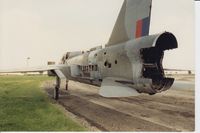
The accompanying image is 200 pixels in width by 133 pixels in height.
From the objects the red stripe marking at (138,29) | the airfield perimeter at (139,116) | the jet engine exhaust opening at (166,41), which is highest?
the red stripe marking at (138,29)

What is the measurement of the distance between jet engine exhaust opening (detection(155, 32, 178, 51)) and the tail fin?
2.61 ft

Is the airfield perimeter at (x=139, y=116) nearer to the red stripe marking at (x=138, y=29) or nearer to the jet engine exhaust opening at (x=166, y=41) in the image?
the jet engine exhaust opening at (x=166, y=41)

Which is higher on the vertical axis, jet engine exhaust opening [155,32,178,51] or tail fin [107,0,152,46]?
tail fin [107,0,152,46]

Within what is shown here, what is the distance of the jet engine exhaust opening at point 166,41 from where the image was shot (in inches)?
319

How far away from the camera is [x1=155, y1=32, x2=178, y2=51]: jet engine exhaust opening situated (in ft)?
26.5

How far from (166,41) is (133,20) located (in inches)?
58.3

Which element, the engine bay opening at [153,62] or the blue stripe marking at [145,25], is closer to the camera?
the engine bay opening at [153,62]

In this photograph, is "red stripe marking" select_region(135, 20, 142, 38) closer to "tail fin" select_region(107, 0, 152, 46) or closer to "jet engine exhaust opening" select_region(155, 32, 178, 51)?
"tail fin" select_region(107, 0, 152, 46)

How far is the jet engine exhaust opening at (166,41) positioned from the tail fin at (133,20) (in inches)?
31.3

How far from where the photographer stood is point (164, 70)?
891 centimetres

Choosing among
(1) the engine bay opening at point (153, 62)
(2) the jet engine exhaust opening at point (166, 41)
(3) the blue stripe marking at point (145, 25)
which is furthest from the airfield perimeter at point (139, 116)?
(3) the blue stripe marking at point (145, 25)

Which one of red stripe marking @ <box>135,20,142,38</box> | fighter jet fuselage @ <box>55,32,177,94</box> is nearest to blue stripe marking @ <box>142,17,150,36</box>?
red stripe marking @ <box>135,20,142,38</box>

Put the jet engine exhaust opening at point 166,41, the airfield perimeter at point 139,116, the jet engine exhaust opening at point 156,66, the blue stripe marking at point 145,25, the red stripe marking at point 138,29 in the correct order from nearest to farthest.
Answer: the jet engine exhaust opening at point 166,41 → the airfield perimeter at point 139,116 → the jet engine exhaust opening at point 156,66 → the blue stripe marking at point 145,25 → the red stripe marking at point 138,29

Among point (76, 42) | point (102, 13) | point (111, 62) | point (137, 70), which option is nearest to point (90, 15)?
point (102, 13)
